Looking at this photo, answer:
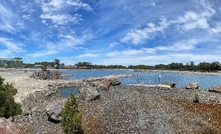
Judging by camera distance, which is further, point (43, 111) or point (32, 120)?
point (43, 111)

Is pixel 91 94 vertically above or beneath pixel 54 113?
above

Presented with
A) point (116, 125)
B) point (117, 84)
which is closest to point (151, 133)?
point (116, 125)

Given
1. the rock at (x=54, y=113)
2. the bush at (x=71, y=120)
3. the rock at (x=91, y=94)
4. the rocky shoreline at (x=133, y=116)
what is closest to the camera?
the bush at (x=71, y=120)

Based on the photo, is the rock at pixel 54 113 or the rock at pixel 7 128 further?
the rock at pixel 54 113

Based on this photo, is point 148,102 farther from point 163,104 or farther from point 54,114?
point 54,114

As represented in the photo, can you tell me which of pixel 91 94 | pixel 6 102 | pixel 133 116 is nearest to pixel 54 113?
pixel 6 102

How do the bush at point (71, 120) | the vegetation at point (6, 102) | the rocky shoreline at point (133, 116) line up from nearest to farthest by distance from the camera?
the bush at point (71, 120) < the rocky shoreline at point (133, 116) < the vegetation at point (6, 102)

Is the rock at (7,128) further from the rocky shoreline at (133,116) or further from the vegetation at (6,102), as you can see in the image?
the vegetation at (6,102)

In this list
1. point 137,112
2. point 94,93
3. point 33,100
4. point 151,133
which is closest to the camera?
point 151,133

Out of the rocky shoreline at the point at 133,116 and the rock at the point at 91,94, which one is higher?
the rock at the point at 91,94

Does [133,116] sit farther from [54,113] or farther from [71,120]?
[54,113]

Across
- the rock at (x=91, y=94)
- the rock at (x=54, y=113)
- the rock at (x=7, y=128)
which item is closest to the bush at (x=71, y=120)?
the rock at (x=54, y=113)

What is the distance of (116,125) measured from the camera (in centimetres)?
2962

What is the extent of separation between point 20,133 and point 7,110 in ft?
20.1
